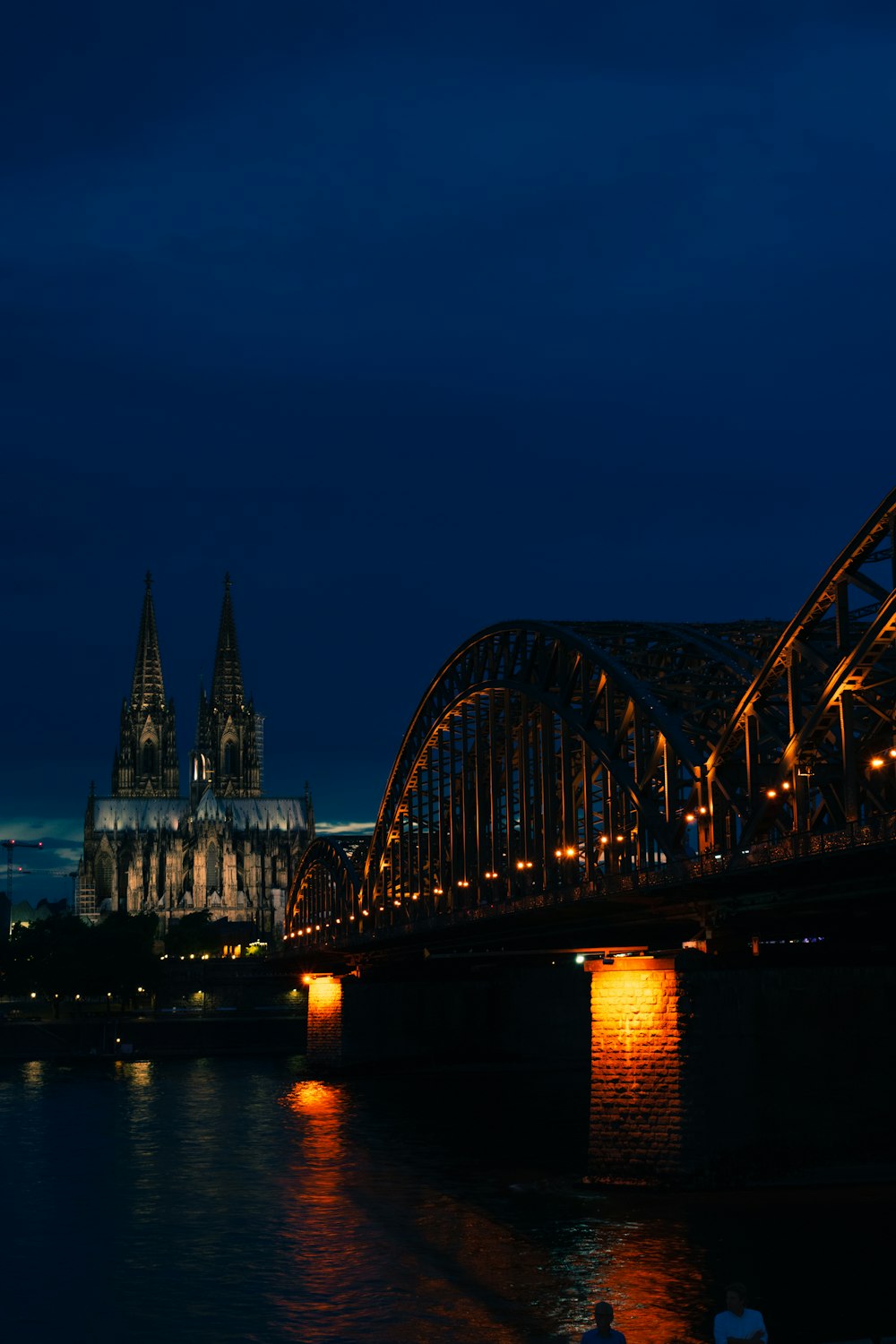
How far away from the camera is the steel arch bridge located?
6097cm

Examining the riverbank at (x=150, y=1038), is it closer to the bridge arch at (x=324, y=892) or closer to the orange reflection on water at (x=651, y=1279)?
the bridge arch at (x=324, y=892)

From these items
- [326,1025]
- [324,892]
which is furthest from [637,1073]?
[324,892]

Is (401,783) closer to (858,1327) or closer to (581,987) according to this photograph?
(581,987)

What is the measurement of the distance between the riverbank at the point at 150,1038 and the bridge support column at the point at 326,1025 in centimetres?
2627

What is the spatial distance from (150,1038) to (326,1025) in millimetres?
37204

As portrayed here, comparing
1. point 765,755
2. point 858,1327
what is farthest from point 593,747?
point 858,1327

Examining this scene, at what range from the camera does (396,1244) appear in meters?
55.3

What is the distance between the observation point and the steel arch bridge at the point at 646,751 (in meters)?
61.0

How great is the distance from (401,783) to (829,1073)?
79.9 metres

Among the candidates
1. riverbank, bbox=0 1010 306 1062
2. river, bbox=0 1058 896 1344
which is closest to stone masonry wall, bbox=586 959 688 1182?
river, bbox=0 1058 896 1344

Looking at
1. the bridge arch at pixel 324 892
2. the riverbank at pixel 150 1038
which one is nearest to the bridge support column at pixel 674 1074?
the bridge arch at pixel 324 892

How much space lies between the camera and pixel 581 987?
141 m

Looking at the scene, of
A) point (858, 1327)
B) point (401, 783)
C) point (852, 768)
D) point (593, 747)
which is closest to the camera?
point (858, 1327)

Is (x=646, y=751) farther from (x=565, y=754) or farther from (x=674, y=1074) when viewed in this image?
(x=674, y=1074)
